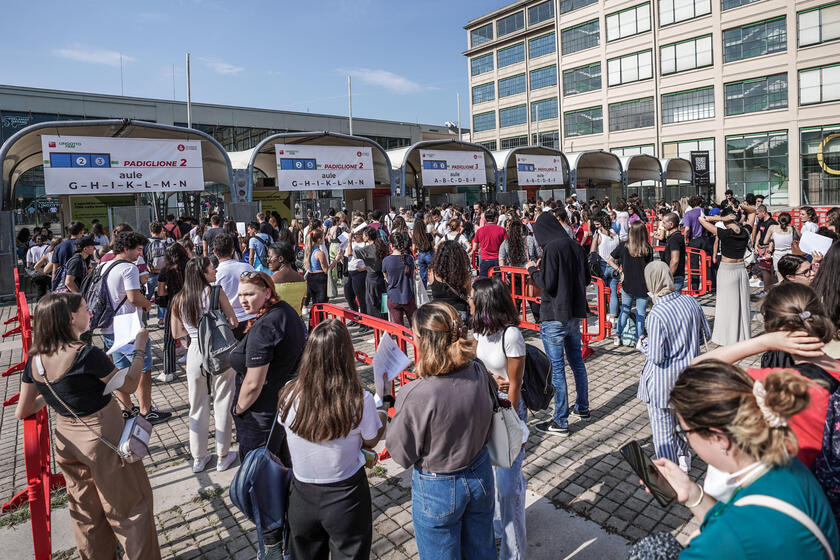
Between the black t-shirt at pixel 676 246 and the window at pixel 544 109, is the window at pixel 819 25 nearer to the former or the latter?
the window at pixel 544 109

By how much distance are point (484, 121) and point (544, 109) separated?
8586mm

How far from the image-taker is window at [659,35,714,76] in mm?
38125

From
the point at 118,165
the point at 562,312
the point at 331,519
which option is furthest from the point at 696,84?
the point at 331,519

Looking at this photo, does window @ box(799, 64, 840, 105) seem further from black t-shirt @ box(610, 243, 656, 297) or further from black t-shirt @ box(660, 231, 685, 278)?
black t-shirt @ box(610, 243, 656, 297)


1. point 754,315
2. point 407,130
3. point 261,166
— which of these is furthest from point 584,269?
point 407,130

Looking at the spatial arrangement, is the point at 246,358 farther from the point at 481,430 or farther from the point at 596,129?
the point at 596,129

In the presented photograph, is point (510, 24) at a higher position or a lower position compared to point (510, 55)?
higher

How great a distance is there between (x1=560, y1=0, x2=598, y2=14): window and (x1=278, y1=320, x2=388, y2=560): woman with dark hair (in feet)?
167

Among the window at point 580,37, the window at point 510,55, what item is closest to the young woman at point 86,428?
the window at point 580,37

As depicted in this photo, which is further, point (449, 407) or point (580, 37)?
point (580, 37)

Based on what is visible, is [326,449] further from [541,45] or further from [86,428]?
[541,45]

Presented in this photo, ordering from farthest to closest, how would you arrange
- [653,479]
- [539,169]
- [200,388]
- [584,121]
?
[584,121] < [539,169] < [200,388] < [653,479]

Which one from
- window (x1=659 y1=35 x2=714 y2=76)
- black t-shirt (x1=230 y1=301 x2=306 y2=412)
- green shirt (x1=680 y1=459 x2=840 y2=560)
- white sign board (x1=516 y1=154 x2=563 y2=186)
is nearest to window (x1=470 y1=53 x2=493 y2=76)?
window (x1=659 y1=35 x2=714 y2=76)

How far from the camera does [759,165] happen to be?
3688 cm
